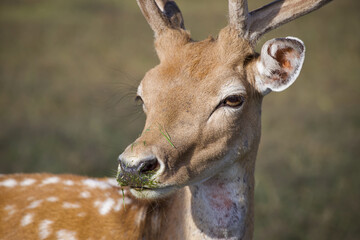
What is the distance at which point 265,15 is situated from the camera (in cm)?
299

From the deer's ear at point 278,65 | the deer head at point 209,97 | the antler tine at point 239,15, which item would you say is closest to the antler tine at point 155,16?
the deer head at point 209,97

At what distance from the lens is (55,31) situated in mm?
14695

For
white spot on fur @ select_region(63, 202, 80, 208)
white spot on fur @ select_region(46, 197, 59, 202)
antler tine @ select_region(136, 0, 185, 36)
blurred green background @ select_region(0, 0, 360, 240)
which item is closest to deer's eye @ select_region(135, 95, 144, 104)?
blurred green background @ select_region(0, 0, 360, 240)

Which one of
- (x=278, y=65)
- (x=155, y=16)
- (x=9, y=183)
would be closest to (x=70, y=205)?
(x=9, y=183)

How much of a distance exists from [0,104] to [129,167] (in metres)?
7.00

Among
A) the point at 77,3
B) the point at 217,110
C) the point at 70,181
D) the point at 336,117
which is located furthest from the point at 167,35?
the point at 77,3

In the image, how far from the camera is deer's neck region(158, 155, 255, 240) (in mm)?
2914

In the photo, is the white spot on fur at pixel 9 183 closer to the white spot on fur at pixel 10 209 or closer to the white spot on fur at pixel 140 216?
the white spot on fur at pixel 10 209

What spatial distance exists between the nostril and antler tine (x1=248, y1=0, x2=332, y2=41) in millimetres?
1241

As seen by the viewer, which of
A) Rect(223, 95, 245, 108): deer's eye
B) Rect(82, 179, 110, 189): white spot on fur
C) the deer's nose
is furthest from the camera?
Rect(82, 179, 110, 189): white spot on fur

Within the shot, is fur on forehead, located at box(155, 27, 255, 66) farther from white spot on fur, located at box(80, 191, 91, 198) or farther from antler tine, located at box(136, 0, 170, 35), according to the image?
white spot on fur, located at box(80, 191, 91, 198)

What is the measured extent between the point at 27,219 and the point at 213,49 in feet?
6.42

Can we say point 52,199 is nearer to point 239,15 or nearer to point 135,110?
point 135,110

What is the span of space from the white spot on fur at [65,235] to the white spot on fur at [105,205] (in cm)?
27
